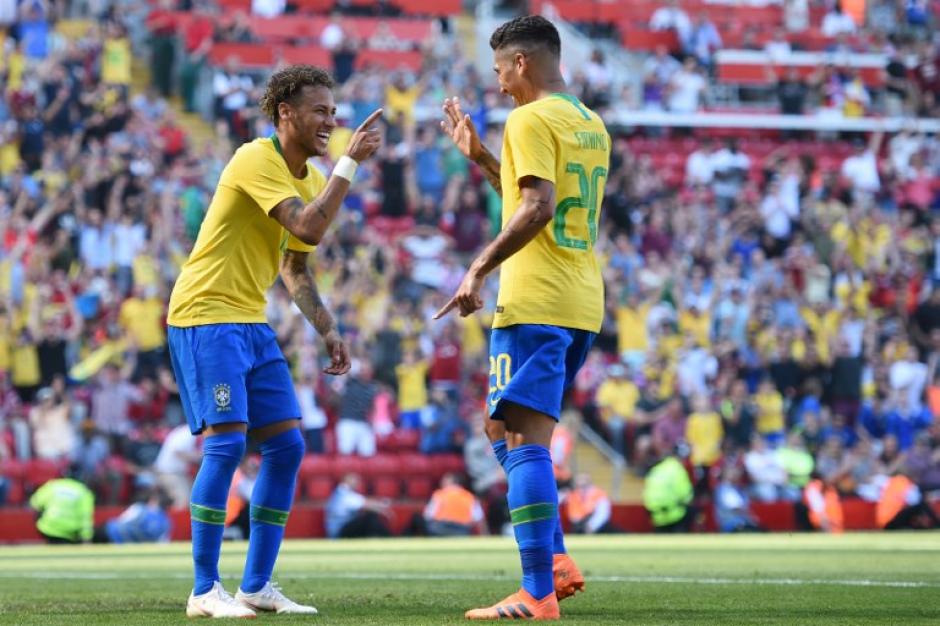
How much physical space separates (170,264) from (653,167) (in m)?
9.29

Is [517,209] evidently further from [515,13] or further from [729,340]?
[515,13]

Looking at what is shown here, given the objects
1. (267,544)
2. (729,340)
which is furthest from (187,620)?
(729,340)

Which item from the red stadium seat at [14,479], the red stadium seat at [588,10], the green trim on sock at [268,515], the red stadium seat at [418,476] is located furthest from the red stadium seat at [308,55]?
the green trim on sock at [268,515]

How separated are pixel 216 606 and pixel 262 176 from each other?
1779mm

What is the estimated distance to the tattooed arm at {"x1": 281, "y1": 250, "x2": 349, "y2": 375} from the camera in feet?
24.2

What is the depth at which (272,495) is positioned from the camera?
24.0 feet

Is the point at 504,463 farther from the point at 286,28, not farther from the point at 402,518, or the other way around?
the point at 286,28

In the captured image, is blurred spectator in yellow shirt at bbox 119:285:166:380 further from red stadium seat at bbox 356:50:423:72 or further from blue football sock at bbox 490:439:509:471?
blue football sock at bbox 490:439:509:471

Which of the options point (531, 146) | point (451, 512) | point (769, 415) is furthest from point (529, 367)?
point (769, 415)

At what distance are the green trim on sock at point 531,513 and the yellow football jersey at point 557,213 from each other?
729mm

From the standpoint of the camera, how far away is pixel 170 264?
19703 millimetres

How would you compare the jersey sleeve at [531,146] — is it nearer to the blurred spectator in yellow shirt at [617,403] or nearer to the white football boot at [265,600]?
the white football boot at [265,600]

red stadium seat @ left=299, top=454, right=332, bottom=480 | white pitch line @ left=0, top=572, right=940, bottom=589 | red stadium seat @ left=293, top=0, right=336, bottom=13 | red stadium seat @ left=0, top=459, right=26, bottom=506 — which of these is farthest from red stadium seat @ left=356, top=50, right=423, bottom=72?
white pitch line @ left=0, top=572, right=940, bottom=589

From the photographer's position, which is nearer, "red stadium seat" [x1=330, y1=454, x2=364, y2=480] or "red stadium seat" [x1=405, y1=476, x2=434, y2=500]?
"red stadium seat" [x1=330, y1=454, x2=364, y2=480]
